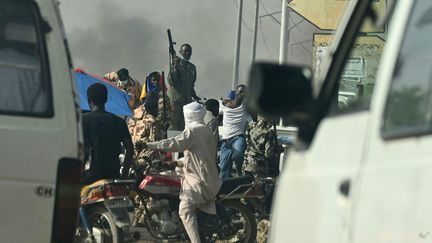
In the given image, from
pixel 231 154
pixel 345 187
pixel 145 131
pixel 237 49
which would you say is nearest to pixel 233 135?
pixel 231 154

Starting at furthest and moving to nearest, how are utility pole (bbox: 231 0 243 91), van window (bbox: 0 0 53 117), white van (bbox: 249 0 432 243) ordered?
utility pole (bbox: 231 0 243 91)
van window (bbox: 0 0 53 117)
white van (bbox: 249 0 432 243)

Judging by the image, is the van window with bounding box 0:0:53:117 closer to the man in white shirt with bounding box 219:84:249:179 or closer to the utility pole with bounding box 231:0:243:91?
the man in white shirt with bounding box 219:84:249:179

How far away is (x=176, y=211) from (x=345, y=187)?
642 cm

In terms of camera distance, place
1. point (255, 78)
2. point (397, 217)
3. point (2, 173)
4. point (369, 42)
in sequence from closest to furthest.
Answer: point (397, 217), point (255, 78), point (369, 42), point (2, 173)

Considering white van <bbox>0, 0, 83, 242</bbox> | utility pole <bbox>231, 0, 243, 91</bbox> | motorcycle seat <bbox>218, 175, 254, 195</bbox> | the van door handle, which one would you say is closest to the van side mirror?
the van door handle

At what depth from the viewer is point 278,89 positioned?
282 centimetres

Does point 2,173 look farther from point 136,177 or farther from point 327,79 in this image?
point 136,177

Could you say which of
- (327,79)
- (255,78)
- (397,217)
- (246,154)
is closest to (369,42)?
(327,79)

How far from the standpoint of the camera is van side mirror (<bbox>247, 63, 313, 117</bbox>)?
282 cm

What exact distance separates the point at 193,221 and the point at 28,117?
4542mm

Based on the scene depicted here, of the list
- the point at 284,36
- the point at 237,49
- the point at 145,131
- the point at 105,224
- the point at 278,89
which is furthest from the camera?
the point at 237,49

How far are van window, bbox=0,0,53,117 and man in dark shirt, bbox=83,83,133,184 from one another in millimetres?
3659

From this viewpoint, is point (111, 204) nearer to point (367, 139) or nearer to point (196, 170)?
point (196, 170)

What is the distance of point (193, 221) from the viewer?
896 centimetres
